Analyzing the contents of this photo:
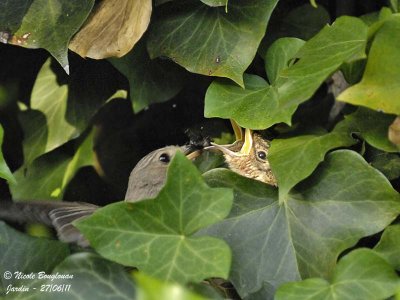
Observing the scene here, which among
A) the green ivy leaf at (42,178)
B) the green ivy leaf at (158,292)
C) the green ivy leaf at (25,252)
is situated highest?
the green ivy leaf at (158,292)

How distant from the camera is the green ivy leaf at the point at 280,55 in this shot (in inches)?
69.6

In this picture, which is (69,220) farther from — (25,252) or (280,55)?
(280,55)

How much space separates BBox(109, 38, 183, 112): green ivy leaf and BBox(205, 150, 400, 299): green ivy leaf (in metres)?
0.46

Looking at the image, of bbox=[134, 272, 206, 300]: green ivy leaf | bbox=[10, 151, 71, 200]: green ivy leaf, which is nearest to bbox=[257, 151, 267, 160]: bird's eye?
bbox=[10, 151, 71, 200]: green ivy leaf

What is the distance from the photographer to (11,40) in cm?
181

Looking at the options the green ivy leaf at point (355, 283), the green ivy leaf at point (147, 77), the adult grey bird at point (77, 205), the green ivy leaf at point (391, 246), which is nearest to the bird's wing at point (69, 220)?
the adult grey bird at point (77, 205)

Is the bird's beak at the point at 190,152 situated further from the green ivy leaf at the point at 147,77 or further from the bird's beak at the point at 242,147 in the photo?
the green ivy leaf at the point at 147,77

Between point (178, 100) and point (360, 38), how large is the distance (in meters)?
0.73

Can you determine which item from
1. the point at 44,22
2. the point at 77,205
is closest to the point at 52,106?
the point at 77,205

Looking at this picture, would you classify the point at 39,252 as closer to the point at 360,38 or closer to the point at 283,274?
the point at 283,274

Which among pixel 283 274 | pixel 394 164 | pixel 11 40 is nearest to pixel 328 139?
pixel 394 164

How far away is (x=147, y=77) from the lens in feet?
6.59

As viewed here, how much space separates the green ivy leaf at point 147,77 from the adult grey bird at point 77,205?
0.50ft

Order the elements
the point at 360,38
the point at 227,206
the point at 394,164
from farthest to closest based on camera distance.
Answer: the point at 394,164, the point at 360,38, the point at 227,206
